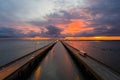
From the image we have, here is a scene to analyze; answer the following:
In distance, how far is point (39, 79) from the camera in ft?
101

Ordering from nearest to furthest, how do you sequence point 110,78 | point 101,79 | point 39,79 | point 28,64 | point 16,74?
point 101,79, point 110,78, point 39,79, point 16,74, point 28,64

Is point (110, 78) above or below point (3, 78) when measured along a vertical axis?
below

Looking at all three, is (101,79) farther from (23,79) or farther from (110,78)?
(23,79)

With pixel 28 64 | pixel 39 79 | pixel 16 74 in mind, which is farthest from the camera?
pixel 28 64

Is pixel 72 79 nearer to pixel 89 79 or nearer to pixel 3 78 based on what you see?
pixel 89 79

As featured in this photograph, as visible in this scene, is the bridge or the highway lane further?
the highway lane

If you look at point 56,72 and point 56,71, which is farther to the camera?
point 56,71

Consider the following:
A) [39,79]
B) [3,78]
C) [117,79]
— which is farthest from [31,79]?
[117,79]

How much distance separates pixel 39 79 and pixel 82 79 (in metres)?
8.53

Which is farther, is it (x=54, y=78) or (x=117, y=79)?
(x=54, y=78)

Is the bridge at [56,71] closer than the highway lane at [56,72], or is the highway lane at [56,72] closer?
the bridge at [56,71]

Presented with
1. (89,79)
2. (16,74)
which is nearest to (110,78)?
(89,79)

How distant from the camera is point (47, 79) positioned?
31406 mm

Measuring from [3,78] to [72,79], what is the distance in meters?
13.6
